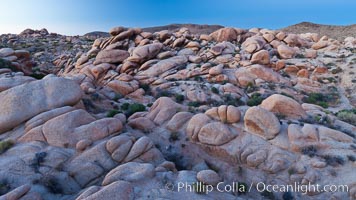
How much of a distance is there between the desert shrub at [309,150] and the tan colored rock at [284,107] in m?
3.61

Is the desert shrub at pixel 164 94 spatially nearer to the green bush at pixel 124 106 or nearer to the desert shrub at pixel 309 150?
the green bush at pixel 124 106

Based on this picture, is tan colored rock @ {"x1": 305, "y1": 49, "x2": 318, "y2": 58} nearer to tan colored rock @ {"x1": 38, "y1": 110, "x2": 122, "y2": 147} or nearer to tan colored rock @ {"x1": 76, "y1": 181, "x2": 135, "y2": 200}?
tan colored rock @ {"x1": 38, "y1": 110, "x2": 122, "y2": 147}

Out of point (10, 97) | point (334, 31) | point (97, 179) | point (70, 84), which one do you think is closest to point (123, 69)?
point (70, 84)

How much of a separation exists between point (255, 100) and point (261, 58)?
1010 cm

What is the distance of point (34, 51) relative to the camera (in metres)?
47.8

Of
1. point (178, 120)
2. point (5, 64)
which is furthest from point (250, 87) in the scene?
point (5, 64)

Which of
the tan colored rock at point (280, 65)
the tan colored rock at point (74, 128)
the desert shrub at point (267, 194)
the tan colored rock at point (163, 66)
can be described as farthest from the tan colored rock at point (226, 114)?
the tan colored rock at point (280, 65)

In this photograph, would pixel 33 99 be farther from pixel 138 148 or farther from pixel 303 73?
pixel 303 73

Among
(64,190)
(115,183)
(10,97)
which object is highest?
(10,97)

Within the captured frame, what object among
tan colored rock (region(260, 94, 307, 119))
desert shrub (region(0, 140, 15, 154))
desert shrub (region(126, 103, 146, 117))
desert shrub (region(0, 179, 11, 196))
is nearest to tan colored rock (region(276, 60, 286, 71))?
tan colored rock (region(260, 94, 307, 119))

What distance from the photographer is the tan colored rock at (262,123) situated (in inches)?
658

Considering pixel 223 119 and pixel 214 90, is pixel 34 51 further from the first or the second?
pixel 223 119

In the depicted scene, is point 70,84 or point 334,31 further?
point 334,31

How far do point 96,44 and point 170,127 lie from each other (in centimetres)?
2452
